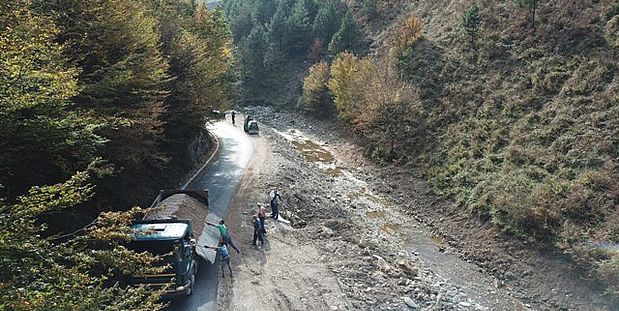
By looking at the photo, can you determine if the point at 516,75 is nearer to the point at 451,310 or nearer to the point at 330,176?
the point at 330,176

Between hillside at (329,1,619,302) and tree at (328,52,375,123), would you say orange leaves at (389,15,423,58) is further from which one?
tree at (328,52,375,123)

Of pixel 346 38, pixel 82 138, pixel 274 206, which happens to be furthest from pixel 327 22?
pixel 82 138

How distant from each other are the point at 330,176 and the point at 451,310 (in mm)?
19960

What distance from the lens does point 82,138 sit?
41.3 ft

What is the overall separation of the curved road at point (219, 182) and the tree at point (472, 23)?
25.4 metres

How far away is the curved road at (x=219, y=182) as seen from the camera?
50.7 feet

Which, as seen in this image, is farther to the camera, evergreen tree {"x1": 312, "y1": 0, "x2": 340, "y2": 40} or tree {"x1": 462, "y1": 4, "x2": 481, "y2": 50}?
evergreen tree {"x1": 312, "y1": 0, "x2": 340, "y2": 40}

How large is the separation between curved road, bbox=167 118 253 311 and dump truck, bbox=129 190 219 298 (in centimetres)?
49

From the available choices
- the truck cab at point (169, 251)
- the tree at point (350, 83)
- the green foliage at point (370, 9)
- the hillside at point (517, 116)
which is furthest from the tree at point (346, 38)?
the truck cab at point (169, 251)

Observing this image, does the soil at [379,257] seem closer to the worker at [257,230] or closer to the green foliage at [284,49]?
the worker at [257,230]

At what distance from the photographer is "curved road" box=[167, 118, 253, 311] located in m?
15.5

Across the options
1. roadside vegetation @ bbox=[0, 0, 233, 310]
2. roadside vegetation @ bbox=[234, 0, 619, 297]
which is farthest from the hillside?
roadside vegetation @ bbox=[0, 0, 233, 310]

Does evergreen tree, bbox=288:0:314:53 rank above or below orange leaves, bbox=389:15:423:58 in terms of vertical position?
above

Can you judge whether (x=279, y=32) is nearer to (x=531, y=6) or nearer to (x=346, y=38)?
(x=346, y=38)
